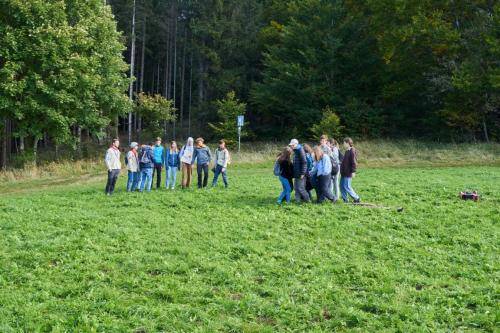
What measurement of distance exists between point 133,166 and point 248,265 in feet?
31.7

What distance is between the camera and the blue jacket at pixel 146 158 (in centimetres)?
1769

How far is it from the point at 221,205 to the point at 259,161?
14.6 m

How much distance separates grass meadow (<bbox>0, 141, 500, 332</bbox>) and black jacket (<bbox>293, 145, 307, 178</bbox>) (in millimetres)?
1012

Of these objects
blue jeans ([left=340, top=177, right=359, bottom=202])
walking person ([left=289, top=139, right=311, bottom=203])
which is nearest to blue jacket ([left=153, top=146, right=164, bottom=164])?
walking person ([left=289, top=139, right=311, bottom=203])

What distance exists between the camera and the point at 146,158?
17.8 m

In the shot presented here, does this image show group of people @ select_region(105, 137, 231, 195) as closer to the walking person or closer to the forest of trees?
the walking person

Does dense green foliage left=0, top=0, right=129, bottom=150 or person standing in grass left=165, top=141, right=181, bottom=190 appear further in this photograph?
dense green foliage left=0, top=0, right=129, bottom=150

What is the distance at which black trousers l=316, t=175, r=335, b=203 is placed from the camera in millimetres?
14352

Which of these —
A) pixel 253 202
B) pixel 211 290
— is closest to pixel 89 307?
pixel 211 290

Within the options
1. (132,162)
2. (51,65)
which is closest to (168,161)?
(132,162)

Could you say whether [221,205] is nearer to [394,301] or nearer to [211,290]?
[211,290]

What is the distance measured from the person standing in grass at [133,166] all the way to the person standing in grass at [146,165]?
18 centimetres

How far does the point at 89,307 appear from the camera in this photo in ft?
23.6

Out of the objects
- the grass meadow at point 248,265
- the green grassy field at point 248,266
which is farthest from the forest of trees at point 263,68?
the green grassy field at point 248,266
